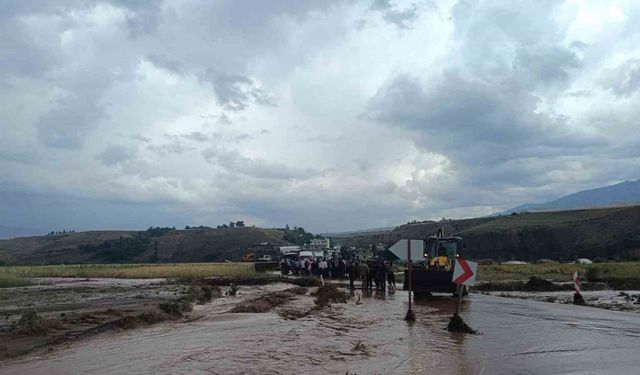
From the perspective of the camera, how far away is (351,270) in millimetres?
32469

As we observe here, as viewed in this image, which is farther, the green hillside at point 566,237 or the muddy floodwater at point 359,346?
the green hillside at point 566,237

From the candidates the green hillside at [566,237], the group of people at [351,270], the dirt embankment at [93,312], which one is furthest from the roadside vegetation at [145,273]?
the green hillside at [566,237]

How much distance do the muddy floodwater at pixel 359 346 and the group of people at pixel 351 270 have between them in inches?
395

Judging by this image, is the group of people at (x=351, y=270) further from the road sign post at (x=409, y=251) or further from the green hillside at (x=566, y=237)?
the green hillside at (x=566, y=237)

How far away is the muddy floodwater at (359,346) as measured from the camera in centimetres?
1074

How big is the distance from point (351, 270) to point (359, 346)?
19630 millimetres

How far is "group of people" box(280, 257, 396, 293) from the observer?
99.4ft

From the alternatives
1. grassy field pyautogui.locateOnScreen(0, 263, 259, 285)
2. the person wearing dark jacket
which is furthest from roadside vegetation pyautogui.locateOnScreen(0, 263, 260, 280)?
the person wearing dark jacket

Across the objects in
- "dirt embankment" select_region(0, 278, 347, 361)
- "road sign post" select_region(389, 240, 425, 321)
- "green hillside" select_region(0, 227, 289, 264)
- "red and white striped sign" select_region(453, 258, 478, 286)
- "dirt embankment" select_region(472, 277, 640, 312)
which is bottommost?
"dirt embankment" select_region(472, 277, 640, 312)

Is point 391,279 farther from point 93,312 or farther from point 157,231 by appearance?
point 157,231

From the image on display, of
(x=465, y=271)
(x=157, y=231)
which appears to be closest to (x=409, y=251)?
(x=465, y=271)

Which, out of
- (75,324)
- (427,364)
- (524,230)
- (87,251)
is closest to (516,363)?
(427,364)

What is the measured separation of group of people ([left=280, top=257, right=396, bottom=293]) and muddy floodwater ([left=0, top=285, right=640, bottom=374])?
1002 cm

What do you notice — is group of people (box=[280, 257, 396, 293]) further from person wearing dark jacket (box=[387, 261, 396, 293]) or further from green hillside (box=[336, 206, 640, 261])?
green hillside (box=[336, 206, 640, 261])
